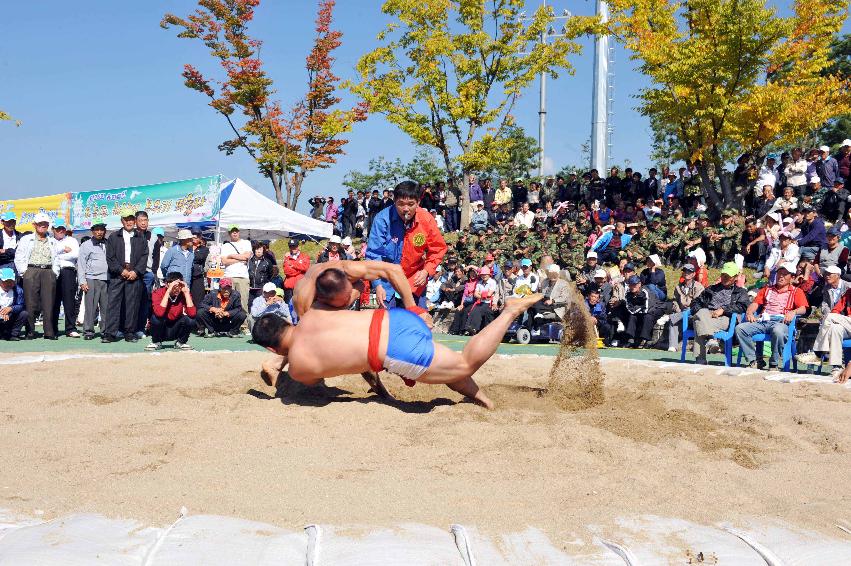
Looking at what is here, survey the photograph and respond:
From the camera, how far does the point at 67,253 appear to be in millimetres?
9852

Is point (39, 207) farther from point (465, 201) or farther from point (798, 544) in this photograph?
point (798, 544)

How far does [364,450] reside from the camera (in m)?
3.64

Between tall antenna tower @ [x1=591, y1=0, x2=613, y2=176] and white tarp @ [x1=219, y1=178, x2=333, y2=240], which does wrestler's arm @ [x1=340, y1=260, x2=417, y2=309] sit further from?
tall antenna tower @ [x1=591, y1=0, x2=613, y2=176]

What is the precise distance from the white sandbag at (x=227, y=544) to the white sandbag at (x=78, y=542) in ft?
0.27

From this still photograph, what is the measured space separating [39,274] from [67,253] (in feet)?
2.10

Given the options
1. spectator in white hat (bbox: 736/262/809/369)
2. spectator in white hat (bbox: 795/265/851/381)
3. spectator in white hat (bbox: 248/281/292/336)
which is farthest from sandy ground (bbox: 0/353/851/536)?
spectator in white hat (bbox: 248/281/292/336)

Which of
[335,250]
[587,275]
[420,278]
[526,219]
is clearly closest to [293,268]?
[335,250]

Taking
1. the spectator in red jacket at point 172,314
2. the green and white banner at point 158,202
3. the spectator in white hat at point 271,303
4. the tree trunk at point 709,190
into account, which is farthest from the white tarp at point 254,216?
the tree trunk at point 709,190

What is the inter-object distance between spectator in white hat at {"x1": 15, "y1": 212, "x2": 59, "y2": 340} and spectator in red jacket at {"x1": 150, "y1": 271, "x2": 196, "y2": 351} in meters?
2.11

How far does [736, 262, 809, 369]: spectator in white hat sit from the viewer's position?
7.04 metres

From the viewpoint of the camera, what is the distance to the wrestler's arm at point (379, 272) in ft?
14.8

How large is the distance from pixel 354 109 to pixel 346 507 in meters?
18.9

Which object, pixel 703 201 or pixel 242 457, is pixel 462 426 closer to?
pixel 242 457

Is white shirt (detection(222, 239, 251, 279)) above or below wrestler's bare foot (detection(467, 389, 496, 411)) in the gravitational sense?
above
